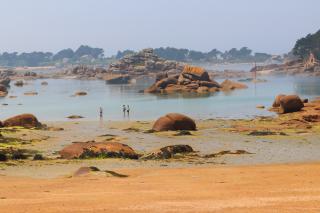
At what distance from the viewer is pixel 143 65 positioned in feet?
622

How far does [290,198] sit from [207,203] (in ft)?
7.35

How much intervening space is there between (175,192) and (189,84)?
92.6 meters

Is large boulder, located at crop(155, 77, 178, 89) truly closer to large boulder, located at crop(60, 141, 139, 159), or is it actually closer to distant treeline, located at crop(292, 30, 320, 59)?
distant treeline, located at crop(292, 30, 320, 59)

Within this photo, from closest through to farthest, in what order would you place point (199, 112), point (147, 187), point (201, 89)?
point (147, 187) → point (199, 112) → point (201, 89)

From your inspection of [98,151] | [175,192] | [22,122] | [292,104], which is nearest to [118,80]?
[292,104]

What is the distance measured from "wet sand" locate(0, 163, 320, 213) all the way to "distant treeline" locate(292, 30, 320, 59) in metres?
152

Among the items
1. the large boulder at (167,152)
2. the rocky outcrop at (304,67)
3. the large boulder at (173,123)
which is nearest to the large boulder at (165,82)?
the rocky outcrop at (304,67)

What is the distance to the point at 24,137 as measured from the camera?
120ft

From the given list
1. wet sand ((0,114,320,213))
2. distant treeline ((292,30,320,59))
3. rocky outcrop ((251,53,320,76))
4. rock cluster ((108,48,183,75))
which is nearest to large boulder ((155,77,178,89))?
rocky outcrop ((251,53,320,76))

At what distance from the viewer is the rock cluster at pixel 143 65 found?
612 ft

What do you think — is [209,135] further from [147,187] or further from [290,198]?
[290,198]

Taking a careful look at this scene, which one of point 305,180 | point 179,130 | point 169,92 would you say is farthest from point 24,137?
point 169,92

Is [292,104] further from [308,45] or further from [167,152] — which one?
[308,45]

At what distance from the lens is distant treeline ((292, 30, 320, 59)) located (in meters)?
164
